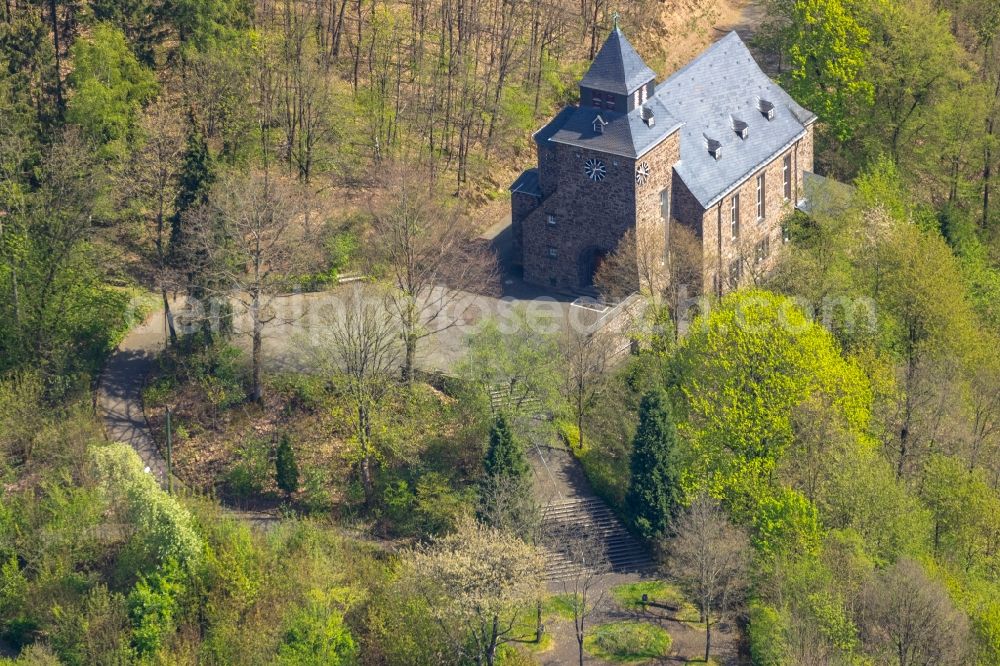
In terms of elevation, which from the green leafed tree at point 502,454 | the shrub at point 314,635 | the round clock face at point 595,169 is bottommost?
the shrub at point 314,635

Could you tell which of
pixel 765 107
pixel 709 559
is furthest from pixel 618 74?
pixel 709 559

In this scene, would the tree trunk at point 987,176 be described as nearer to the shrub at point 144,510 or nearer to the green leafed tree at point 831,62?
the green leafed tree at point 831,62

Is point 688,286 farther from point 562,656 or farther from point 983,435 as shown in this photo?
point 562,656

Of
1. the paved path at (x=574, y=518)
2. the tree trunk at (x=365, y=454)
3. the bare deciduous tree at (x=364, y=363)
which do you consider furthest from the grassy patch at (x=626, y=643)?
the bare deciduous tree at (x=364, y=363)

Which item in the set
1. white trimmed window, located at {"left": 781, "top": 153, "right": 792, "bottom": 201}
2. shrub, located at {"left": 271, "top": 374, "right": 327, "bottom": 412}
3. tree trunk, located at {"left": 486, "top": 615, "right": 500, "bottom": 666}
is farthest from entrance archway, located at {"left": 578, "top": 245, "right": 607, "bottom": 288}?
tree trunk, located at {"left": 486, "top": 615, "right": 500, "bottom": 666}

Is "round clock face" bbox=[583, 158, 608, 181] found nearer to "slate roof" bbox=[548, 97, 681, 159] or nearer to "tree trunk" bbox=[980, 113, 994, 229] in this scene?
"slate roof" bbox=[548, 97, 681, 159]

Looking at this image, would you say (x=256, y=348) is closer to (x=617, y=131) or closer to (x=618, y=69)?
(x=617, y=131)

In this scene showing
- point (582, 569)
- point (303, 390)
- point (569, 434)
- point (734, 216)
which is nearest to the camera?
point (582, 569)
